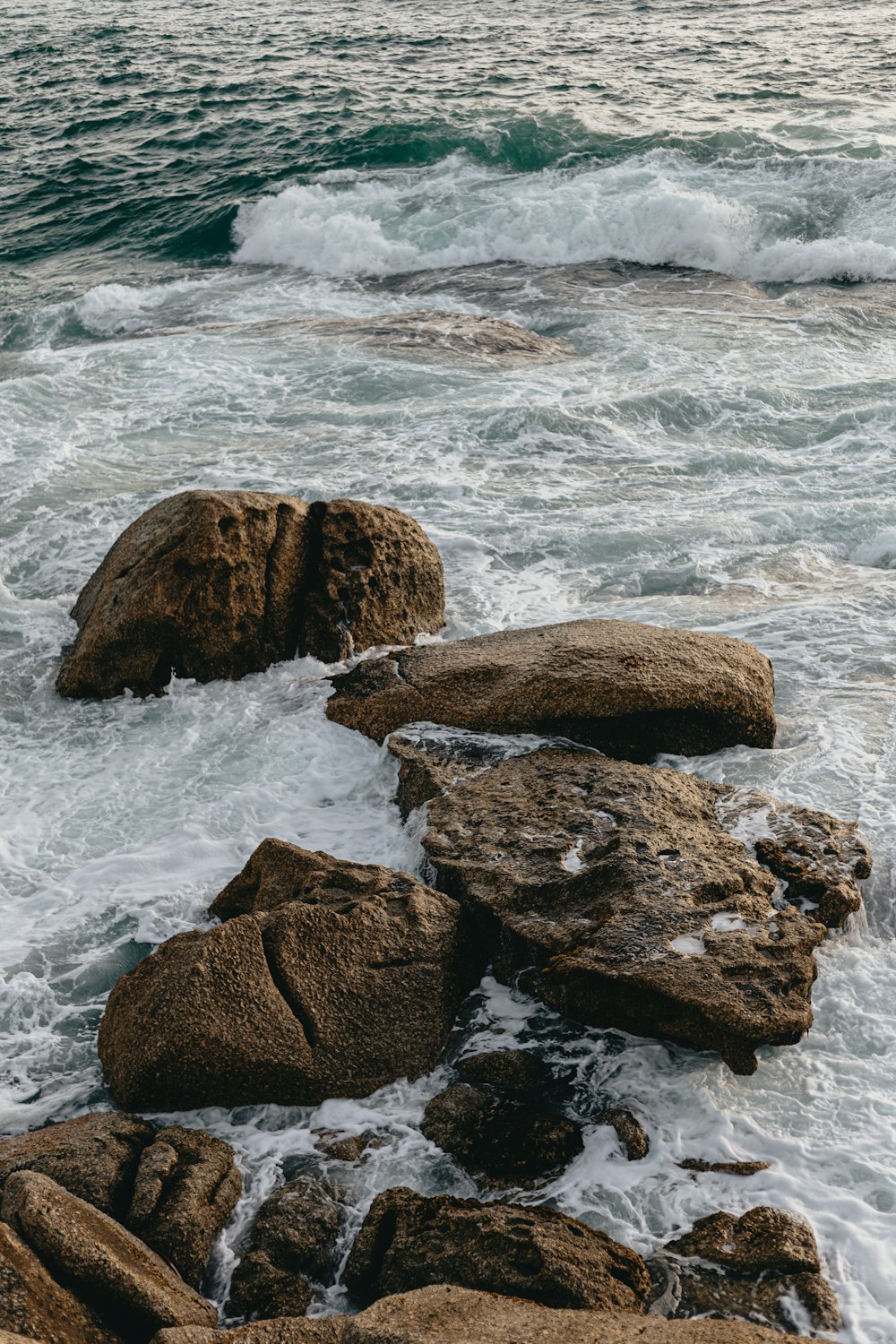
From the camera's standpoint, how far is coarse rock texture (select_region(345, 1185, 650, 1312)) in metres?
3.69

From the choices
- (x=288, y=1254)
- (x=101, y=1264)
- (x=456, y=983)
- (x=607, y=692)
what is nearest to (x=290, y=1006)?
(x=456, y=983)

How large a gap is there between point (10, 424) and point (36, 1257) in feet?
32.9

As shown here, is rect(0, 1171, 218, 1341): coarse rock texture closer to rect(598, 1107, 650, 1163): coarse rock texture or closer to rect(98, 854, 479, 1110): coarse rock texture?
rect(98, 854, 479, 1110): coarse rock texture

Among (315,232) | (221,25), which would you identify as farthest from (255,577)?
(221,25)

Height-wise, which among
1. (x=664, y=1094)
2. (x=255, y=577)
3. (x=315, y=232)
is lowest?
(x=664, y=1094)

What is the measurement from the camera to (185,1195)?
4.09m

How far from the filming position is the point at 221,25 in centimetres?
3027

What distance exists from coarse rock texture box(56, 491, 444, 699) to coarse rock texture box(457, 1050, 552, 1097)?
140 inches

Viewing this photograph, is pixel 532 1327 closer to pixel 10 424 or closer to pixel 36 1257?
pixel 36 1257

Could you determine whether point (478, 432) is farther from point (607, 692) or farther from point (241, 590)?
point (607, 692)

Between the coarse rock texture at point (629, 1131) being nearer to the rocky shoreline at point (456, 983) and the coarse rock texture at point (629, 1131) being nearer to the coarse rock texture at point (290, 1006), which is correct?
the rocky shoreline at point (456, 983)

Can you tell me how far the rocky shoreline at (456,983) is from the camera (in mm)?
3688

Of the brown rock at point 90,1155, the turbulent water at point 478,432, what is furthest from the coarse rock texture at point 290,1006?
the brown rock at point 90,1155

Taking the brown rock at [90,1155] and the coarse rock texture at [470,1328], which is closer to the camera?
the coarse rock texture at [470,1328]
